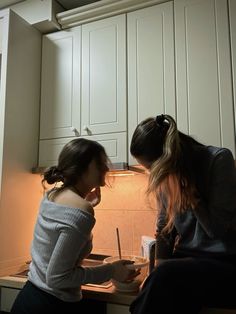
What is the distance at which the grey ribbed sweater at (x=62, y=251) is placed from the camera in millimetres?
1036

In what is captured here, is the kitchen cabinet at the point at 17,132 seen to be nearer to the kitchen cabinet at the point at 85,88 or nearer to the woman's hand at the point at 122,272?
the kitchen cabinet at the point at 85,88

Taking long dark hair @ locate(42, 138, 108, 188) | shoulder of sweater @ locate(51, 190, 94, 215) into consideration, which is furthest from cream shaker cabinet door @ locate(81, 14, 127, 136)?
shoulder of sweater @ locate(51, 190, 94, 215)

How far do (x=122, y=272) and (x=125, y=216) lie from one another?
2.16 ft

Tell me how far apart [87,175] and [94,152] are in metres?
0.09

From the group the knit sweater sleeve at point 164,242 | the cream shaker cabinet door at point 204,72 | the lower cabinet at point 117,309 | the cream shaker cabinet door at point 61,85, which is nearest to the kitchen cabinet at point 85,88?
the cream shaker cabinet door at point 61,85

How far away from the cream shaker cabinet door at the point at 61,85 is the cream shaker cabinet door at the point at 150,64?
324mm

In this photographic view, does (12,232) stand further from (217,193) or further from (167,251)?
(217,193)

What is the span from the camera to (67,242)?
3.38 feet

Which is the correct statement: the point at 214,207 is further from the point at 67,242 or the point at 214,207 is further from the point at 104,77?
the point at 104,77

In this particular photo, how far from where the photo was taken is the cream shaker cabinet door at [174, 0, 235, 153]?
1469 millimetres

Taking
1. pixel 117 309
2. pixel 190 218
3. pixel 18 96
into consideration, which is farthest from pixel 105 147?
pixel 117 309

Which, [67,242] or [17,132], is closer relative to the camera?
[67,242]

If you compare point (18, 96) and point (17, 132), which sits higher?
point (18, 96)

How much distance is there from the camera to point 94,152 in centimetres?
121
